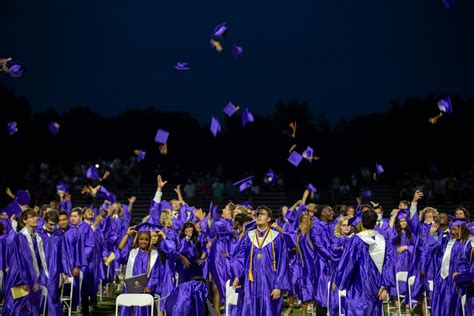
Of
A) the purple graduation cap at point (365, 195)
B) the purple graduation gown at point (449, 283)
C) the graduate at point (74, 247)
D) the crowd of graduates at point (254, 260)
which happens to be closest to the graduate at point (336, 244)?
the crowd of graduates at point (254, 260)

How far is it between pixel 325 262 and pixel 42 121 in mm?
33907

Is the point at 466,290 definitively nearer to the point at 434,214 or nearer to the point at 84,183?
the point at 434,214

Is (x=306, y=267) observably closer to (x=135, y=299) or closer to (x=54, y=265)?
(x=54, y=265)

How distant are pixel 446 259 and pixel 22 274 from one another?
18.7 ft

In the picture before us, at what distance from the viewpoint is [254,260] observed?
10.2m

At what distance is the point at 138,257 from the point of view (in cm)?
1088

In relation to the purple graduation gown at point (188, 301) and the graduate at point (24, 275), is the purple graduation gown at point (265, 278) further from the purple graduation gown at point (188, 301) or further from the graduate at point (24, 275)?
the graduate at point (24, 275)

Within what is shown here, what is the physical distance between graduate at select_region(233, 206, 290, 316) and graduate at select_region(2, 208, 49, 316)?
279 cm

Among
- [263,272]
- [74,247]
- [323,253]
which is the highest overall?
[74,247]

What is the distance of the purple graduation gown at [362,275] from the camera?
9.50 meters

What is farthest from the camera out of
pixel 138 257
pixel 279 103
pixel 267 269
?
pixel 279 103

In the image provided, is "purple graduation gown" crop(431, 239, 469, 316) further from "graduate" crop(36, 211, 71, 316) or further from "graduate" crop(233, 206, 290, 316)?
"graduate" crop(36, 211, 71, 316)

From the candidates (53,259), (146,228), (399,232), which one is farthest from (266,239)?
(399,232)

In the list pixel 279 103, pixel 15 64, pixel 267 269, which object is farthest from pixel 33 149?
pixel 267 269
